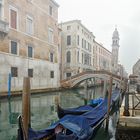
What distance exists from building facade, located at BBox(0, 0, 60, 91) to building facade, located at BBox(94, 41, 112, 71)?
1910 cm

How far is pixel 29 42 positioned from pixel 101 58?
27514mm

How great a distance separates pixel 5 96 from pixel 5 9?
5.36m

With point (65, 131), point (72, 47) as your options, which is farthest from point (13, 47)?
point (72, 47)

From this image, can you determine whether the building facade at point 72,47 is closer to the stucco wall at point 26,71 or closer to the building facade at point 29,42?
the building facade at point 29,42

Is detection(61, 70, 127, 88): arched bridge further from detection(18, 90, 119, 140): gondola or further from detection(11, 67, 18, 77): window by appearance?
detection(18, 90, 119, 140): gondola

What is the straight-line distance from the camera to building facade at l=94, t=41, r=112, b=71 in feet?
124

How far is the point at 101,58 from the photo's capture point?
4144cm

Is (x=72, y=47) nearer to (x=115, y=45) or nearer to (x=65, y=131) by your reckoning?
(x=65, y=131)

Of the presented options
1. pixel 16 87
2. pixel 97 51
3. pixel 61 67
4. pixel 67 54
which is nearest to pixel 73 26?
pixel 67 54

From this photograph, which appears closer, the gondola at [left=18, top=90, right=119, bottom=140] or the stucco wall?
the gondola at [left=18, top=90, right=119, bottom=140]

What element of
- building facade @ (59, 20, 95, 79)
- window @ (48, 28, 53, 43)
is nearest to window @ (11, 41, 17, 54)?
window @ (48, 28, 53, 43)

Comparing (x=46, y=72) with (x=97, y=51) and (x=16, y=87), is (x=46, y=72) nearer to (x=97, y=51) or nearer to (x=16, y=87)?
(x=16, y=87)

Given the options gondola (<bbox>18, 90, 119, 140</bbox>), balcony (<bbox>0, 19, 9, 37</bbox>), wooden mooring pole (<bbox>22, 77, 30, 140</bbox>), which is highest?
balcony (<bbox>0, 19, 9, 37</bbox>)

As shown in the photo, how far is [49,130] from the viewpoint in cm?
423
